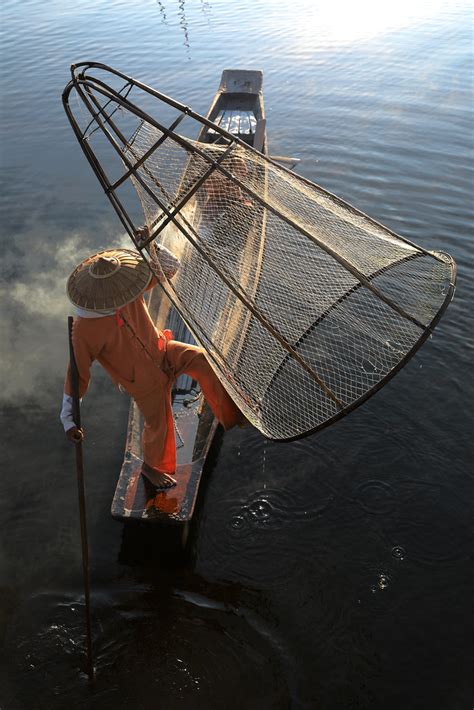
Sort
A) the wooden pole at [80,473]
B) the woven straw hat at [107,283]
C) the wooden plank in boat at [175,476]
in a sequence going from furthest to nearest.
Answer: the wooden plank in boat at [175,476] < the woven straw hat at [107,283] < the wooden pole at [80,473]

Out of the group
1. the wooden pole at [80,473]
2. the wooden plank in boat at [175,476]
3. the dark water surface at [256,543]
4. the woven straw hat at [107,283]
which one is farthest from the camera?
the wooden plank in boat at [175,476]

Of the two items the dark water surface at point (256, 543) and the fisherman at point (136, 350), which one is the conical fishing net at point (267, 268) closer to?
the fisherman at point (136, 350)

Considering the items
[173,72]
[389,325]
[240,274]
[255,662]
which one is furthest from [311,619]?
A: [173,72]

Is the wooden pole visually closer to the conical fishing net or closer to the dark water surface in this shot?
the dark water surface

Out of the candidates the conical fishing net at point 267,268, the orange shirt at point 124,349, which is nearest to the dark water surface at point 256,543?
the conical fishing net at point 267,268

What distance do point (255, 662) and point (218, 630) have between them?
334 mm

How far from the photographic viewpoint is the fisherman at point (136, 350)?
13.0ft

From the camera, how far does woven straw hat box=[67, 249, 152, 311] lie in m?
3.92

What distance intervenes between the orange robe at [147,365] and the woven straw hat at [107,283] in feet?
0.44

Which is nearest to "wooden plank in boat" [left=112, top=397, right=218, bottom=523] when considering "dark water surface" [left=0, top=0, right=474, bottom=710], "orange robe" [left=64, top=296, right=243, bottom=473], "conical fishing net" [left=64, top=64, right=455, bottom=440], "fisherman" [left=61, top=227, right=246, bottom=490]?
"fisherman" [left=61, top=227, right=246, bottom=490]

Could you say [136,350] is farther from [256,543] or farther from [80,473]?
[256,543]

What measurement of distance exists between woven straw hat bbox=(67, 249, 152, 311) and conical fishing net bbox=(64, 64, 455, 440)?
20 cm

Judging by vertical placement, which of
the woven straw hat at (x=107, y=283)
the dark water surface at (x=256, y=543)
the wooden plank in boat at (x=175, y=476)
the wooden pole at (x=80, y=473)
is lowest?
the dark water surface at (x=256, y=543)

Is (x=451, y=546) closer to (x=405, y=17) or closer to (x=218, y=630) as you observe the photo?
(x=218, y=630)
